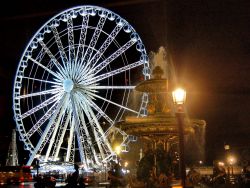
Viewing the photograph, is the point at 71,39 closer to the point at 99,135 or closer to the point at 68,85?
the point at 68,85

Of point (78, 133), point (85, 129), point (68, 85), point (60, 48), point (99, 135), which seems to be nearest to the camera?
point (68, 85)

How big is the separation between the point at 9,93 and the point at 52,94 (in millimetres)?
26802

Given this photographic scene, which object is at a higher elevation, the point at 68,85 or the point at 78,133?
the point at 68,85

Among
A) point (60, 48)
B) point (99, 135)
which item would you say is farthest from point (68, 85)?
point (99, 135)

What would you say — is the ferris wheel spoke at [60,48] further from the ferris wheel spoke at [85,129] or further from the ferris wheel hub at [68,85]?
the ferris wheel spoke at [85,129]

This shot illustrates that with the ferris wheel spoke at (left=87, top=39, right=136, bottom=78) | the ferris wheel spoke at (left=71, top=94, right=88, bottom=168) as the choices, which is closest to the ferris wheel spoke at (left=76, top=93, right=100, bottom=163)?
the ferris wheel spoke at (left=71, top=94, right=88, bottom=168)

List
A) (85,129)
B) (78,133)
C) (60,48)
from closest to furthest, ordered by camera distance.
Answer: (78,133), (85,129), (60,48)

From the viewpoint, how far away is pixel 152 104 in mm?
14883

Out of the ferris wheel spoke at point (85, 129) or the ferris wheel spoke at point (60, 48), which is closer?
the ferris wheel spoke at point (85, 129)

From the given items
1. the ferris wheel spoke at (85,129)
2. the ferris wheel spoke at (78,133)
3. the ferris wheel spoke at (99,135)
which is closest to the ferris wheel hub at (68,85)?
the ferris wheel spoke at (78,133)

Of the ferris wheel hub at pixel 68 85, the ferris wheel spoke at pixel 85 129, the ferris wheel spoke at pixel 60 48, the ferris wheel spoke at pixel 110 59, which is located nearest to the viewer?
the ferris wheel hub at pixel 68 85

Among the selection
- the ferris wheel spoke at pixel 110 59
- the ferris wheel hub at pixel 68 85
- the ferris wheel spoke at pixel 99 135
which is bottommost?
the ferris wheel spoke at pixel 99 135

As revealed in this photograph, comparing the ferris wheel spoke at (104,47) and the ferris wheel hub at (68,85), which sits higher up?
the ferris wheel spoke at (104,47)

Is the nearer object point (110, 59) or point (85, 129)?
point (110, 59)
